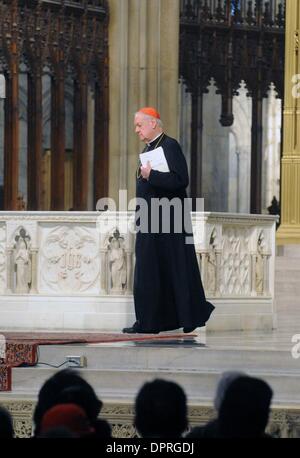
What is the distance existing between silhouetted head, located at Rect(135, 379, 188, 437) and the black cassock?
4.64 m

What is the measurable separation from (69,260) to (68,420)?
296 inches

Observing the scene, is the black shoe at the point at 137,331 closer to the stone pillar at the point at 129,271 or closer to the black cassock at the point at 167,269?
the black cassock at the point at 167,269

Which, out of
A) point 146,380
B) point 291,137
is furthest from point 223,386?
point 291,137

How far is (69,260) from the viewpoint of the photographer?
13.2m

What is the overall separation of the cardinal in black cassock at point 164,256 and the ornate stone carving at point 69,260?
2028mm

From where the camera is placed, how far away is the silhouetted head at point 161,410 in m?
6.29

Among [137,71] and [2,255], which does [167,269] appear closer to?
[2,255]

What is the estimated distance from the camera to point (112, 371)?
1053 centimetres

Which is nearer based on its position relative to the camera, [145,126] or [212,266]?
[145,126]

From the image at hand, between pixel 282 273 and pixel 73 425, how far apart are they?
36.6 ft

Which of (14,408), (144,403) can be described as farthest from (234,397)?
(14,408)

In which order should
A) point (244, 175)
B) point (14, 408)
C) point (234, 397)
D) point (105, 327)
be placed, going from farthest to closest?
point (244, 175) → point (105, 327) → point (14, 408) → point (234, 397)

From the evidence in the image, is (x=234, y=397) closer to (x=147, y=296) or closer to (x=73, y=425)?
(x=73, y=425)

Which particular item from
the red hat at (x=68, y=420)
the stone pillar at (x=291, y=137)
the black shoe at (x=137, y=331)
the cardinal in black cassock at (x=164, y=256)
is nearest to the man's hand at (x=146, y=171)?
the cardinal in black cassock at (x=164, y=256)
